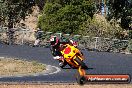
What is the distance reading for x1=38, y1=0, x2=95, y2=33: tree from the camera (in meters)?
51.6

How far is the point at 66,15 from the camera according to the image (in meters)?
52.5

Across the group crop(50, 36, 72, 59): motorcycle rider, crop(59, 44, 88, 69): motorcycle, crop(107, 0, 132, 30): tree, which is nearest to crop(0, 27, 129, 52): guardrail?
crop(107, 0, 132, 30): tree

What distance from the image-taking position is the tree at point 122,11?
50688 mm

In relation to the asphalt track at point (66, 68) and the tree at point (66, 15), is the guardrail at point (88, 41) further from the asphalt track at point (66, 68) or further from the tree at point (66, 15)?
the tree at point (66, 15)

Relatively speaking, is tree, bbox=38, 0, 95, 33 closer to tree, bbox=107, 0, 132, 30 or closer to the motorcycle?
tree, bbox=107, 0, 132, 30

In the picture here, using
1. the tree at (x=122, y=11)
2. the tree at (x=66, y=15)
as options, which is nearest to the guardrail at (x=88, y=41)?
the tree at (x=66, y=15)

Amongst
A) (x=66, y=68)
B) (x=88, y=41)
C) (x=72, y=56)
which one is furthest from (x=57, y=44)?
(x=88, y=41)

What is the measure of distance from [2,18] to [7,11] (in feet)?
3.93

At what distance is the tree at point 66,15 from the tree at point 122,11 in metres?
3.40

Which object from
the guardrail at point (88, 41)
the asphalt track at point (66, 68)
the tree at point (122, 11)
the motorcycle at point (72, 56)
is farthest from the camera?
the tree at point (122, 11)

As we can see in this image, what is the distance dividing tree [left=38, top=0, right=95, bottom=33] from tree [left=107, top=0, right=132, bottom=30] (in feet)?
11.1

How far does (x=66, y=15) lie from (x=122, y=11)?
6478 mm

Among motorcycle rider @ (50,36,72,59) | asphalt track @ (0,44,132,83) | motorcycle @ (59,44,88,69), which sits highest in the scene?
motorcycle rider @ (50,36,72,59)

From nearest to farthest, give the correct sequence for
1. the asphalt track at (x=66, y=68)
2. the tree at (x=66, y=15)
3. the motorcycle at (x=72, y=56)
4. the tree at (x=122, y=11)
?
1. the motorcycle at (x=72, y=56)
2. the asphalt track at (x=66, y=68)
3. the tree at (x=122, y=11)
4. the tree at (x=66, y=15)
